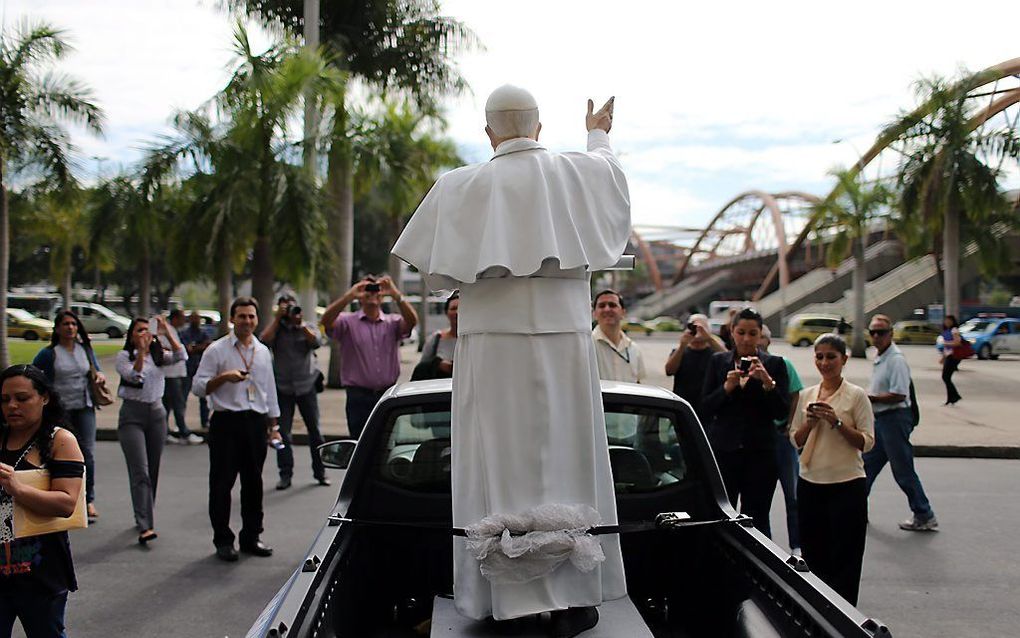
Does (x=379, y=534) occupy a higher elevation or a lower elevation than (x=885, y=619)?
higher

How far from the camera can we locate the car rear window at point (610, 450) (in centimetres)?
400

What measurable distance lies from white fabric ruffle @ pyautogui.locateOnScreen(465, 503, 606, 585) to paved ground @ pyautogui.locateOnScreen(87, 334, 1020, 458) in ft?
→ 31.4

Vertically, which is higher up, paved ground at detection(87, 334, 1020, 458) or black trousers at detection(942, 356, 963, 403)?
black trousers at detection(942, 356, 963, 403)

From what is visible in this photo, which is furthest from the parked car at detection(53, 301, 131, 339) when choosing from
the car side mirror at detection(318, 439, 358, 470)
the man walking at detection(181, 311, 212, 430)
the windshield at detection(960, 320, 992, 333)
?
the car side mirror at detection(318, 439, 358, 470)

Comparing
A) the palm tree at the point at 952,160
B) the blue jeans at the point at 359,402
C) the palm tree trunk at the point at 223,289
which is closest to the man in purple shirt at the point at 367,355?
the blue jeans at the point at 359,402

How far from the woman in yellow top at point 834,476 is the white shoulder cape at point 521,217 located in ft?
7.53

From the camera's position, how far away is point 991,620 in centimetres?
527

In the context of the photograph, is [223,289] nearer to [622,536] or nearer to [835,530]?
[835,530]

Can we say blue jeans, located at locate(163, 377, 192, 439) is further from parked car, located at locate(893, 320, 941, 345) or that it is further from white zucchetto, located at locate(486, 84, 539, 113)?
parked car, located at locate(893, 320, 941, 345)

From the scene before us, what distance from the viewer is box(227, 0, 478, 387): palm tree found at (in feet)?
60.9

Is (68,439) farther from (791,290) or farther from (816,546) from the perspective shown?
(791,290)

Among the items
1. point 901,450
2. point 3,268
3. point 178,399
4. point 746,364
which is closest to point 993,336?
point 901,450

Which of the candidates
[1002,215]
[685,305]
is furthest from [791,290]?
[1002,215]

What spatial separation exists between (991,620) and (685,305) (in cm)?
8871
